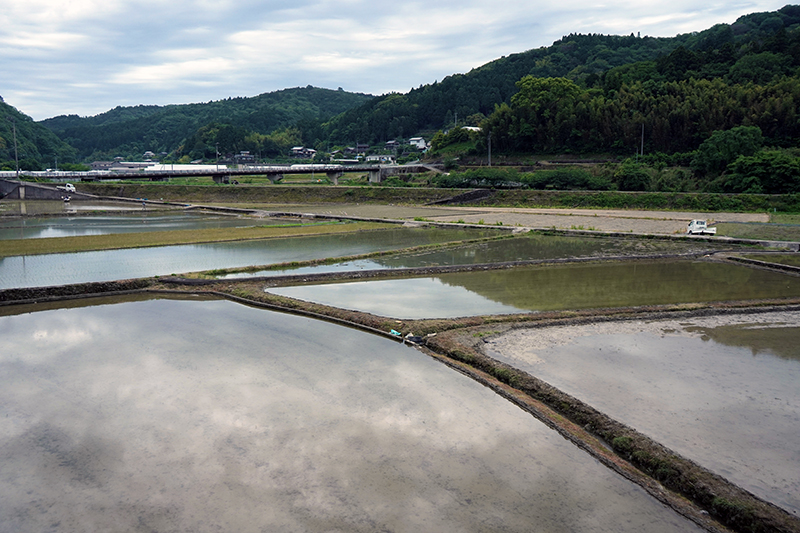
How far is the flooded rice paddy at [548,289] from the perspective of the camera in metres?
16.0

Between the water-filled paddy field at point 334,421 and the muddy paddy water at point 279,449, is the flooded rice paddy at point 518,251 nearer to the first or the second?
the water-filled paddy field at point 334,421

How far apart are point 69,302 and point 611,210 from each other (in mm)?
36632

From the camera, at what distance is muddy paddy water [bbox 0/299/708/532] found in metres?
6.61

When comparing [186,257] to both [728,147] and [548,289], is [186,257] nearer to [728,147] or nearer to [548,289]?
[548,289]

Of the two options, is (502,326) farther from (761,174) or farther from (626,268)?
(761,174)

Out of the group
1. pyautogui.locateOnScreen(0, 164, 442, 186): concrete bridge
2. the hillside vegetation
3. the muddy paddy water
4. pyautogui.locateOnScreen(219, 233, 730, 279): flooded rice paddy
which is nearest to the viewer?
the muddy paddy water

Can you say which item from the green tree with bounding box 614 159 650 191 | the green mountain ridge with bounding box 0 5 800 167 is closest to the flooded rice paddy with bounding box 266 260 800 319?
the green tree with bounding box 614 159 650 191

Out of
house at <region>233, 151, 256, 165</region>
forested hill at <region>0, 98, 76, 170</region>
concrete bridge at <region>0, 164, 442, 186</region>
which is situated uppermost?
forested hill at <region>0, 98, 76, 170</region>

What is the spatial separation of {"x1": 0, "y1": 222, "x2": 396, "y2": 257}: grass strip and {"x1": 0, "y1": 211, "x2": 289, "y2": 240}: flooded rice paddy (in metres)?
2.09

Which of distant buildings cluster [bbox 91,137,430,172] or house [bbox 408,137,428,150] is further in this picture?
distant buildings cluster [bbox 91,137,430,172]

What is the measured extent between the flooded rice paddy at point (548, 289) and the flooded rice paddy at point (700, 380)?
2.28 m

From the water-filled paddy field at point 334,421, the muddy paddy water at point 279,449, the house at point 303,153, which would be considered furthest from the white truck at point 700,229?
the house at point 303,153

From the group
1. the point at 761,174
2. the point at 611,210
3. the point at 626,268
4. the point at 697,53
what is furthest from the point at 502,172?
the point at 697,53

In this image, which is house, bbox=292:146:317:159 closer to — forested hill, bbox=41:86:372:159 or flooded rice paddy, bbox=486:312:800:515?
forested hill, bbox=41:86:372:159
